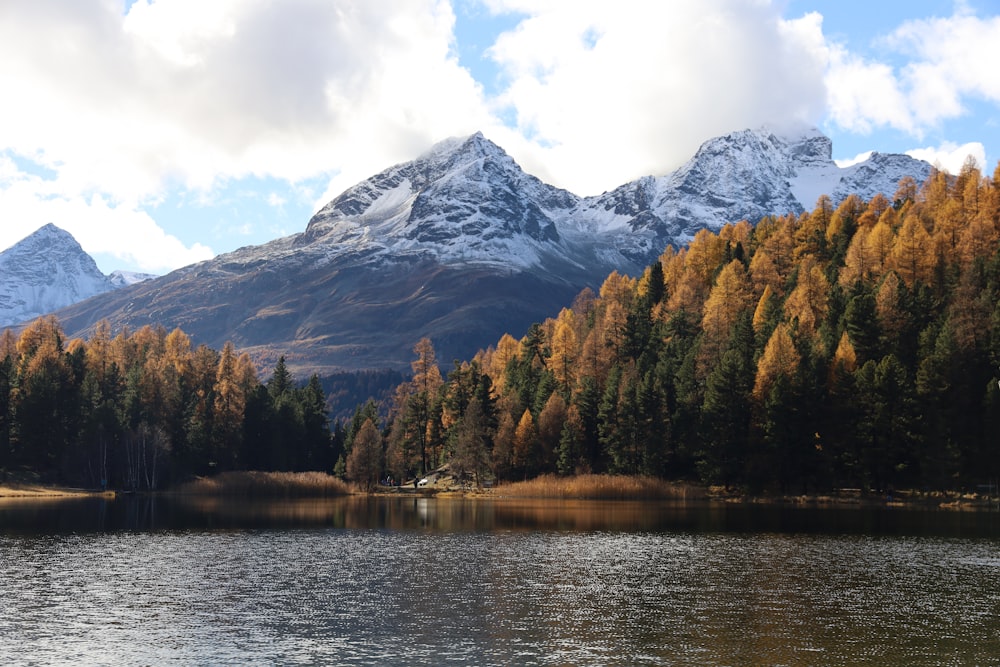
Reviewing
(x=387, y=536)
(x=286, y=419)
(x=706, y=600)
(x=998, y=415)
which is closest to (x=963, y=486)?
(x=998, y=415)

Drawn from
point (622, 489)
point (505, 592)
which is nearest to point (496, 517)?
point (622, 489)

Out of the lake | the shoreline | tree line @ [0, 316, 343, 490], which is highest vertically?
tree line @ [0, 316, 343, 490]

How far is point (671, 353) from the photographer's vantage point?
549ft

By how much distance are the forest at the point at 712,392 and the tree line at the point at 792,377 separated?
338 mm

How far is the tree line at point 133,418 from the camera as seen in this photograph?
6668 inches

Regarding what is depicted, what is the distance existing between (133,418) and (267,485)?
27.8 meters

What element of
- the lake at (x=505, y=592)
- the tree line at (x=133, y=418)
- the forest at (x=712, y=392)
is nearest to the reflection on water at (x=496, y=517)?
the lake at (x=505, y=592)

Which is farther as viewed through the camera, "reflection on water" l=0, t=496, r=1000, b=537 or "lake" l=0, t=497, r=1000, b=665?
"reflection on water" l=0, t=496, r=1000, b=537

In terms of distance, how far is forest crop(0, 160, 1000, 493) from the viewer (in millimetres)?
131250

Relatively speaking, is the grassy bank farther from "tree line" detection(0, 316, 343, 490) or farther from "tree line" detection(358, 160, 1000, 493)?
"tree line" detection(358, 160, 1000, 493)

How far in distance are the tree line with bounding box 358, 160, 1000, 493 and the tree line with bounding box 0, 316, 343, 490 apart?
19628 mm

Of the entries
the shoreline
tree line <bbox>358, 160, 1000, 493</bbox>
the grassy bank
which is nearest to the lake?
the shoreline

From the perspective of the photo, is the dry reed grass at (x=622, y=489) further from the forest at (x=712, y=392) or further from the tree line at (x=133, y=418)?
the tree line at (x=133, y=418)

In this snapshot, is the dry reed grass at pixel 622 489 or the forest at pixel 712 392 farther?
the dry reed grass at pixel 622 489
